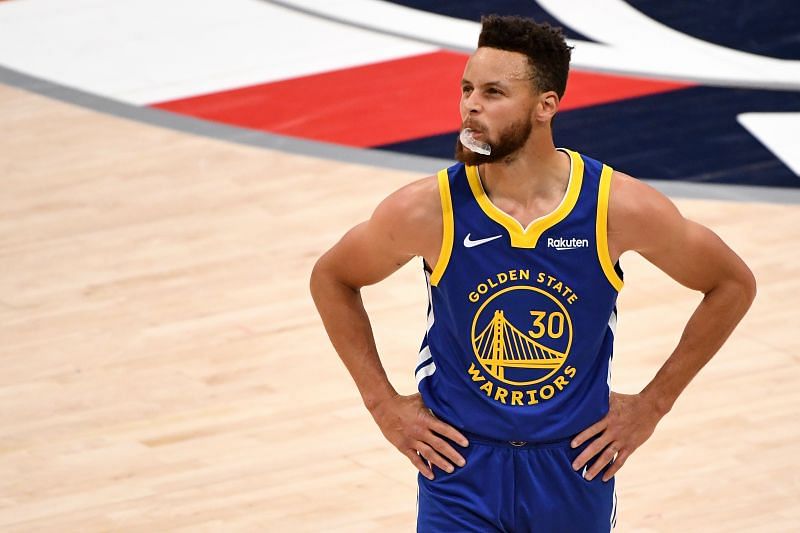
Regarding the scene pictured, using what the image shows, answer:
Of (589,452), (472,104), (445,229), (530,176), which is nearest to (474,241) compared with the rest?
(445,229)

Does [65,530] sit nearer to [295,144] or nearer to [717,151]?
[295,144]

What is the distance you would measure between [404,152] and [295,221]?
34.4 inches

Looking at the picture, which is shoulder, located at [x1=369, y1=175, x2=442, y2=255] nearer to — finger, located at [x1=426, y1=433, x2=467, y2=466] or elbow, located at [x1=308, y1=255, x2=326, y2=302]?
elbow, located at [x1=308, y1=255, x2=326, y2=302]

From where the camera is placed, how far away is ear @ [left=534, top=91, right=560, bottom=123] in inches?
127

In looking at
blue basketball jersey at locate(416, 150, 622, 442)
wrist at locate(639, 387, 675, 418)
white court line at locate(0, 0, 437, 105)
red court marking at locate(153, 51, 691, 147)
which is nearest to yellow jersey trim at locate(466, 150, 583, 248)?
blue basketball jersey at locate(416, 150, 622, 442)

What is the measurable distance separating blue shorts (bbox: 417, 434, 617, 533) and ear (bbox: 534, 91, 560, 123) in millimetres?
686

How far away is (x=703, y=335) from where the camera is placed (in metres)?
3.51

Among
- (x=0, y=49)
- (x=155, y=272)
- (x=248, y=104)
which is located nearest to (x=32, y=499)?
(x=155, y=272)

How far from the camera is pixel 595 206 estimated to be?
328cm

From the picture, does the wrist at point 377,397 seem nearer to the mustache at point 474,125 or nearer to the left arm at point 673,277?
the left arm at point 673,277

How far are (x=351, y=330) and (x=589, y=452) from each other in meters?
0.58

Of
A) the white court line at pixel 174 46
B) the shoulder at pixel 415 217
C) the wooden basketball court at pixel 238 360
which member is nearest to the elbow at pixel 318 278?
the shoulder at pixel 415 217

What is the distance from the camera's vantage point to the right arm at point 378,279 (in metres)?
3.34

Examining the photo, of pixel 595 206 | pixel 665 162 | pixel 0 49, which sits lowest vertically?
pixel 0 49
